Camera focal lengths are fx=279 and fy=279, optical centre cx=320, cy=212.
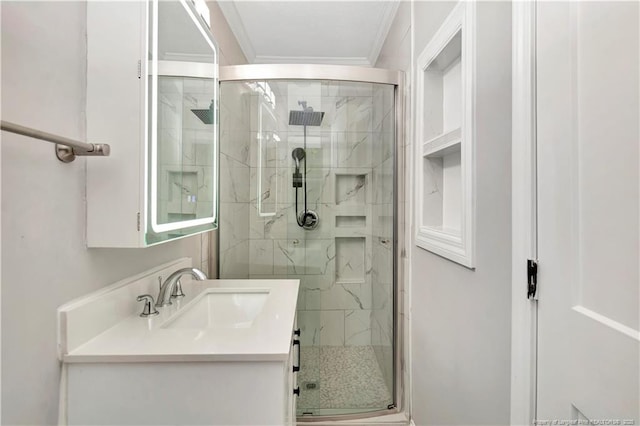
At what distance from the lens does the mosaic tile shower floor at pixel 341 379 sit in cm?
159

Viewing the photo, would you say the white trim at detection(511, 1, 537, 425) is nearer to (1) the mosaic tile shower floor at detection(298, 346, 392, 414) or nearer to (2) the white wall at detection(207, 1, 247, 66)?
(1) the mosaic tile shower floor at detection(298, 346, 392, 414)

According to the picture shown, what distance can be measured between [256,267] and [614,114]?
5.45ft

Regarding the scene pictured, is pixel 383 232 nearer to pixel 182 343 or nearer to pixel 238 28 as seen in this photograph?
pixel 182 343

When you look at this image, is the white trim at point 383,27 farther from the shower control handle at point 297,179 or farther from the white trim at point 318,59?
the shower control handle at point 297,179

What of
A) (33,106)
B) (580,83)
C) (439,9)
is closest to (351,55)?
(439,9)

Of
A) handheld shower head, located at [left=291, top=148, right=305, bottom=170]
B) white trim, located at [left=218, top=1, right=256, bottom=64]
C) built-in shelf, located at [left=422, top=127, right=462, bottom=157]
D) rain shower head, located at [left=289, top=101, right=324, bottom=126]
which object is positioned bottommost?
built-in shelf, located at [left=422, top=127, right=462, bottom=157]

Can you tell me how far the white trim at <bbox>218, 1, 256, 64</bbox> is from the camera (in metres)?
1.77

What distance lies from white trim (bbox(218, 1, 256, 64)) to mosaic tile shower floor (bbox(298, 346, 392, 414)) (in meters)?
2.21

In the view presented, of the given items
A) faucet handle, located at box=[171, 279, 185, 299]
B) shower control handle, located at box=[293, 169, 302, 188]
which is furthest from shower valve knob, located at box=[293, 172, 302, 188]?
faucet handle, located at box=[171, 279, 185, 299]

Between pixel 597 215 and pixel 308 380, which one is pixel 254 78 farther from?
pixel 308 380

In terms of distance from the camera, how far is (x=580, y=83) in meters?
0.57

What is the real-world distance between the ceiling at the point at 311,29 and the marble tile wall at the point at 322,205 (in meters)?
0.54

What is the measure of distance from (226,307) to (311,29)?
6.28 feet

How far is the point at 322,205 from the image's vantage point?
1.84 meters
